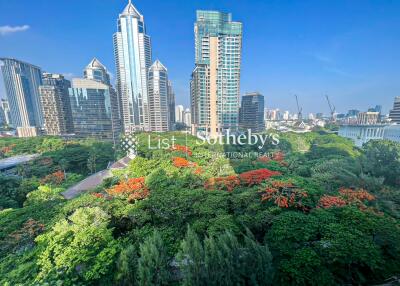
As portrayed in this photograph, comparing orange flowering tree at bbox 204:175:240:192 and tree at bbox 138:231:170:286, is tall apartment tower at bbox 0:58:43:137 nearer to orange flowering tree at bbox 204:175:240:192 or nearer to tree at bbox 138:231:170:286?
orange flowering tree at bbox 204:175:240:192

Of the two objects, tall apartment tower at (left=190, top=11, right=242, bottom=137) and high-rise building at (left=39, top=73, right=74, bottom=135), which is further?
high-rise building at (left=39, top=73, right=74, bottom=135)

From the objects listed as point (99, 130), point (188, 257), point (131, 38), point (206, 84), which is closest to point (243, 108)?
point (206, 84)

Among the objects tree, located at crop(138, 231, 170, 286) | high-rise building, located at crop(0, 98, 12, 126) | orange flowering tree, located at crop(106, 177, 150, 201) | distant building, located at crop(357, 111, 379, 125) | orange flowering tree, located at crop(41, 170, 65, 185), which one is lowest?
orange flowering tree, located at crop(41, 170, 65, 185)

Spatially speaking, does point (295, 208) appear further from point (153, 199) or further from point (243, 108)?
point (243, 108)

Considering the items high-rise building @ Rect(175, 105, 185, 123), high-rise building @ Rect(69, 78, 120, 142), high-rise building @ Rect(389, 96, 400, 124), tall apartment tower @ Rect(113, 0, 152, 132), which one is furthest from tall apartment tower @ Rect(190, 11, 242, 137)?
high-rise building @ Rect(389, 96, 400, 124)

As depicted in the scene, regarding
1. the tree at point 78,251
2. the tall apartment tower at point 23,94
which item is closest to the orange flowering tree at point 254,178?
the tree at point 78,251

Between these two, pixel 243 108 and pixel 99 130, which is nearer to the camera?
pixel 99 130

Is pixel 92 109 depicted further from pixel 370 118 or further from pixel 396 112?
pixel 370 118
